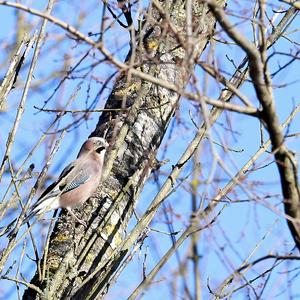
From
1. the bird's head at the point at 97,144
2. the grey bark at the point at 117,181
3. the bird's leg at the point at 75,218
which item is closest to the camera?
the grey bark at the point at 117,181

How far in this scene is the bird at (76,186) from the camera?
16.7 ft

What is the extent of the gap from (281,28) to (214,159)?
9.42 feet

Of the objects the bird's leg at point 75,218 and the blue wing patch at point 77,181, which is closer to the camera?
the bird's leg at point 75,218

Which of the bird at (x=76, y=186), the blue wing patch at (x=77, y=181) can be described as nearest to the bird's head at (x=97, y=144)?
A: the bird at (x=76, y=186)

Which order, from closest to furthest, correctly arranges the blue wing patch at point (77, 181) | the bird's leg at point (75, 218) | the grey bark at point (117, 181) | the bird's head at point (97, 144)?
the grey bark at point (117, 181) → the bird's leg at point (75, 218) → the bird's head at point (97, 144) → the blue wing patch at point (77, 181)

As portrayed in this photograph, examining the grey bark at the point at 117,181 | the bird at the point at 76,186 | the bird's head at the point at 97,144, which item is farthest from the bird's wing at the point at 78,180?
the grey bark at the point at 117,181

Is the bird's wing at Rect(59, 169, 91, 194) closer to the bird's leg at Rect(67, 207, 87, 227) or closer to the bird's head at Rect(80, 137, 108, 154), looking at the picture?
the bird's head at Rect(80, 137, 108, 154)

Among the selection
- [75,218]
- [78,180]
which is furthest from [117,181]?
[78,180]

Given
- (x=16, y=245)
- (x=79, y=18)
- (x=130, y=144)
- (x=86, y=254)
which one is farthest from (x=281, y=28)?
(x=16, y=245)

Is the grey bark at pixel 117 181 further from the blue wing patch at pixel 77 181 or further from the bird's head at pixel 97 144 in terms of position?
the blue wing patch at pixel 77 181

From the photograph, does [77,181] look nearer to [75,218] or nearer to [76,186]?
[76,186]

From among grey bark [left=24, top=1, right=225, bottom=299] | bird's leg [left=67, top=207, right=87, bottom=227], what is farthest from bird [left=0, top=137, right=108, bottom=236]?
grey bark [left=24, top=1, right=225, bottom=299]

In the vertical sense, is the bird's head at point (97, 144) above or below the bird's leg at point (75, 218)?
above

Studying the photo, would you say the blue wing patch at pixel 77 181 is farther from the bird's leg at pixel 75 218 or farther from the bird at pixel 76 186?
the bird's leg at pixel 75 218
